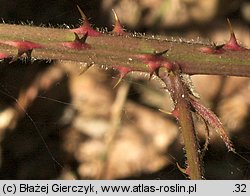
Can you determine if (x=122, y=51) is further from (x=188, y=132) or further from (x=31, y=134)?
(x=31, y=134)

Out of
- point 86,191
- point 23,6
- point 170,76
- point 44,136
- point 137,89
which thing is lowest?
point 86,191

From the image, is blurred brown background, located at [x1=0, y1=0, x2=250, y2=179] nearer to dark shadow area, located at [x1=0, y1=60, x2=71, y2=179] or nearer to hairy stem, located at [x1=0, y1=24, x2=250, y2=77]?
dark shadow area, located at [x1=0, y1=60, x2=71, y2=179]

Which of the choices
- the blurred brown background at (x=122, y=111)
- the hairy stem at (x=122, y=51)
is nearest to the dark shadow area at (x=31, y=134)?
the blurred brown background at (x=122, y=111)

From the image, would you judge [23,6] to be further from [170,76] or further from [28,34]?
[170,76]

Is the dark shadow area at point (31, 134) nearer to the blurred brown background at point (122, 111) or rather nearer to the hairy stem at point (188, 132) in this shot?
the blurred brown background at point (122, 111)

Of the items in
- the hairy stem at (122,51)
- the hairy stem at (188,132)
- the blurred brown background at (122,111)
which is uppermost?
the blurred brown background at (122,111)

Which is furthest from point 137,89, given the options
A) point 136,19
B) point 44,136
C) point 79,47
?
point 79,47

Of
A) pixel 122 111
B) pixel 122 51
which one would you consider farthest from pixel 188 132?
pixel 122 111

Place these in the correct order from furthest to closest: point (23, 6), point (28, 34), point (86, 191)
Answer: point (23, 6), point (86, 191), point (28, 34)
